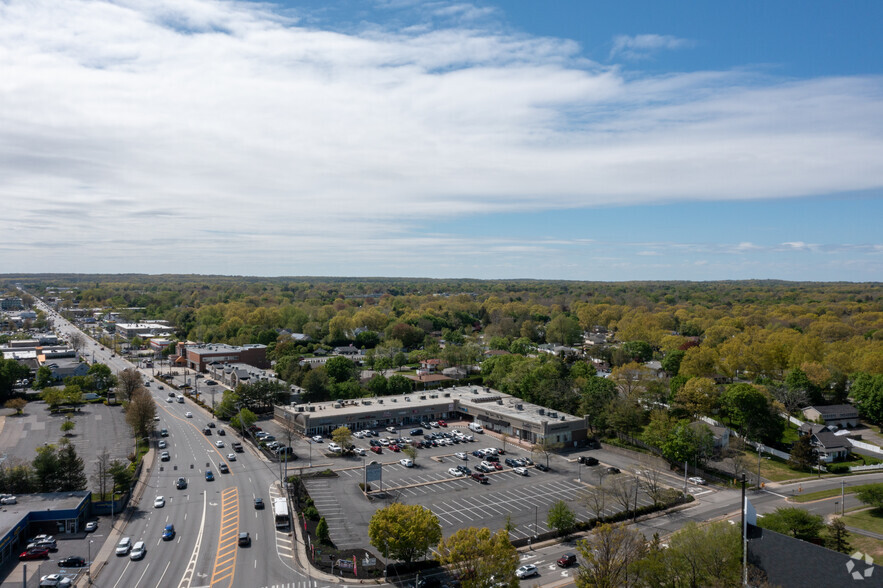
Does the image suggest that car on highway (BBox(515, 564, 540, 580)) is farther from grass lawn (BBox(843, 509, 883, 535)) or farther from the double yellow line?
grass lawn (BBox(843, 509, 883, 535))

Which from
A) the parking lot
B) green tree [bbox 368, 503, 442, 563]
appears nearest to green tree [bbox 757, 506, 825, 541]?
the parking lot

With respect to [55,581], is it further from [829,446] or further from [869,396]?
[869,396]

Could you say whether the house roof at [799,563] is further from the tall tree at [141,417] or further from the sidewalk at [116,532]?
the tall tree at [141,417]

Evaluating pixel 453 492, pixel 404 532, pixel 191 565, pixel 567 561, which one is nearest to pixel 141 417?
pixel 191 565

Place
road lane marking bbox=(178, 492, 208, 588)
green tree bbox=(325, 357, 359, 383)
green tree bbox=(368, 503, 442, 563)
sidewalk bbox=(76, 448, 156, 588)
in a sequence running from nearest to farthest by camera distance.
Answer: road lane marking bbox=(178, 492, 208, 588) → green tree bbox=(368, 503, 442, 563) → sidewalk bbox=(76, 448, 156, 588) → green tree bbox=(325, 357, 359, 383)

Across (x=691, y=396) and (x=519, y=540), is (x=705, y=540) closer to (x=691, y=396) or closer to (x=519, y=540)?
(x=519, y=540)

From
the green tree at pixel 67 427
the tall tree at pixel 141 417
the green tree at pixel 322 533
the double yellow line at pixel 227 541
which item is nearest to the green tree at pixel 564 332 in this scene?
the tall tree at pixel 141 417
